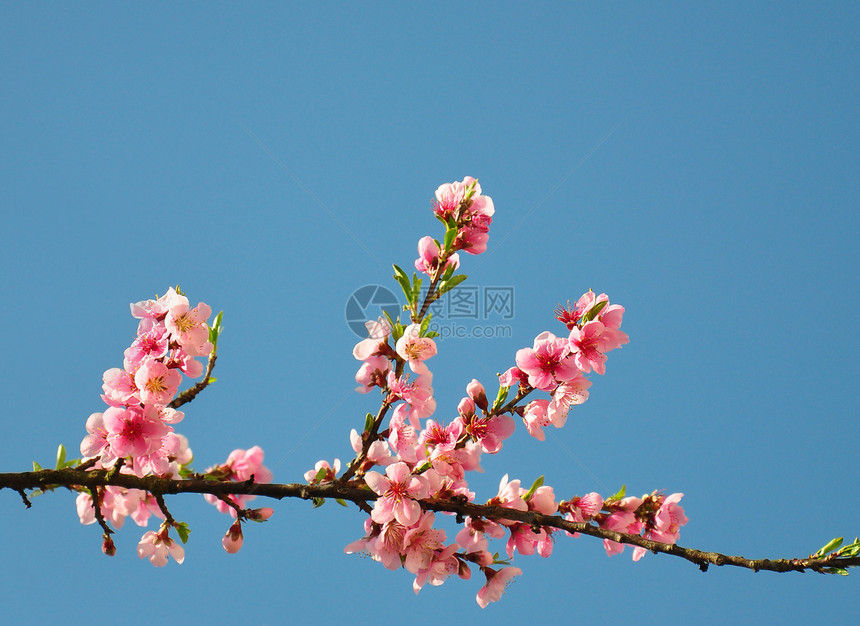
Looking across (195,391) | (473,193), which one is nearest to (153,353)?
(195,391)

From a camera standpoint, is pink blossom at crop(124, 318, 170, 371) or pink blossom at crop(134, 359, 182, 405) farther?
pink blossom at crop(124, 318, 170, 371)

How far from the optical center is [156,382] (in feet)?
6.51

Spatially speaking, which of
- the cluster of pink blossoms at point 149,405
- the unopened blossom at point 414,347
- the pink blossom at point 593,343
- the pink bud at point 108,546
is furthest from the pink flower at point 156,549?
the pink blossom at point 593,343

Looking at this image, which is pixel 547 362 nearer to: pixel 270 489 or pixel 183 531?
pixel 270 489

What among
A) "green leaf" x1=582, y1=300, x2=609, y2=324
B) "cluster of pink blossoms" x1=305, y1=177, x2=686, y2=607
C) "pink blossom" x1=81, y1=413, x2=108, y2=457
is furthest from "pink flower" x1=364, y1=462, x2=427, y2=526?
"pink blossom" x1=81, y1=413, x2=108, y2=457

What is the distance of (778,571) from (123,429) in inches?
69.5

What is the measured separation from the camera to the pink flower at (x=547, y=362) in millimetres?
2070

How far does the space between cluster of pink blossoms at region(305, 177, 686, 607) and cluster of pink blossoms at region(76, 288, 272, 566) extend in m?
0.48

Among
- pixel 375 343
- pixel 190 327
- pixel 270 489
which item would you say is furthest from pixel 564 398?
pixel 190 327

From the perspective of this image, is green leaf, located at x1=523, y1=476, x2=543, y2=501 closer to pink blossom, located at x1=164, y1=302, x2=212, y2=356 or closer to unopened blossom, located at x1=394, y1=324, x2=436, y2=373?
unopened blossom, located at x1=394, y1=324, x2=436, y2=373

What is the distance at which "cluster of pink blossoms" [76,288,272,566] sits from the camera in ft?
6.49

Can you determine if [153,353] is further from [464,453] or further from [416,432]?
[464,453]

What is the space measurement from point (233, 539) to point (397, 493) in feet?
2.35

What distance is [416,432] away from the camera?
6.89 feet
